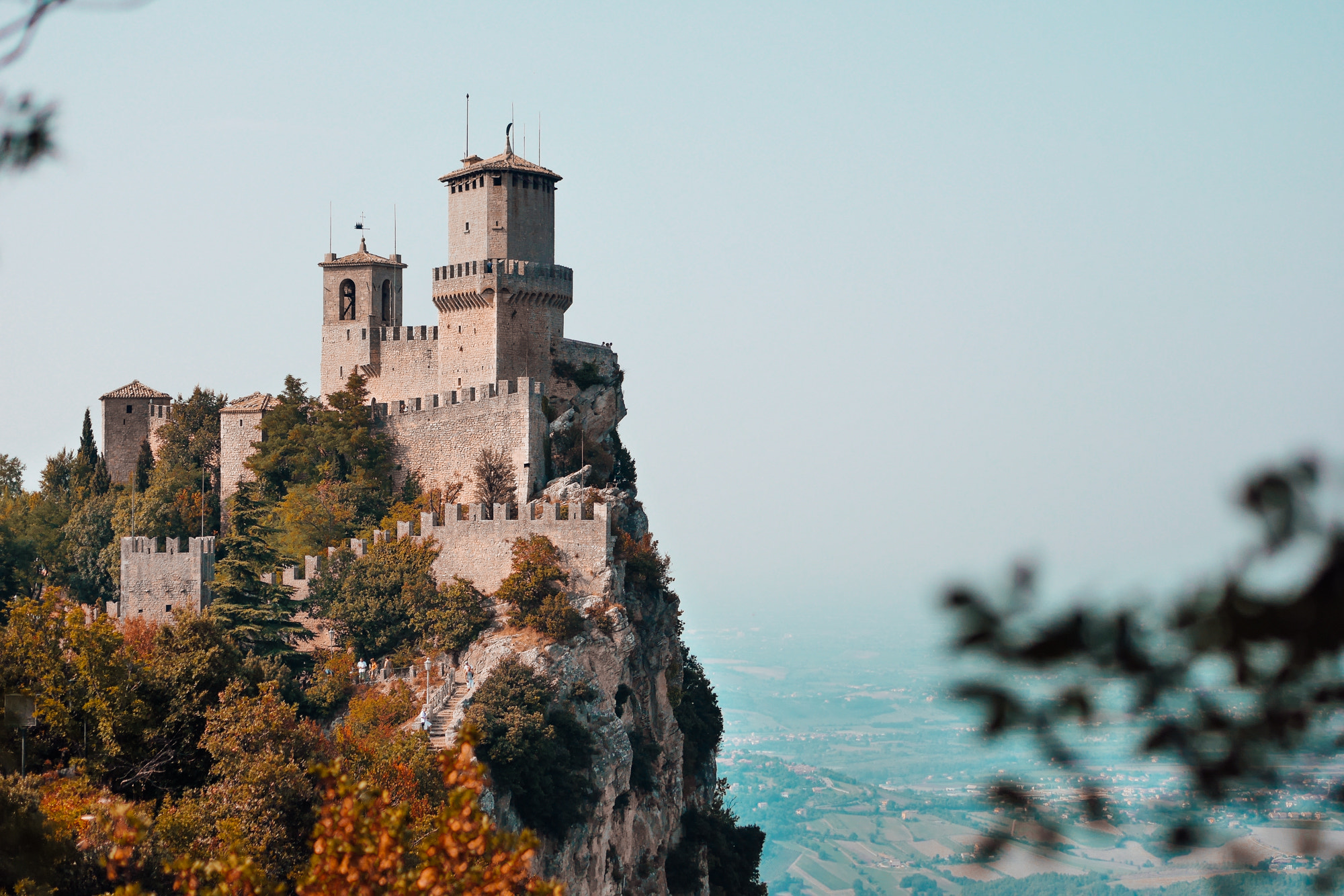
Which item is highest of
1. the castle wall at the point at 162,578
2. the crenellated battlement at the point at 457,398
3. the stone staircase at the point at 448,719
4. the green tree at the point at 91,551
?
the crenellated battlement at the point at 457,398

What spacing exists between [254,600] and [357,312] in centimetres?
1430

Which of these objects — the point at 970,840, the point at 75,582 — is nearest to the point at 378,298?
the point at 75,582

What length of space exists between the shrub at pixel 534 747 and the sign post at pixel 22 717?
9754mm

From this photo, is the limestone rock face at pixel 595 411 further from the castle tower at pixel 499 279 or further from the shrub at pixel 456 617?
the shrub at pixel 456 617

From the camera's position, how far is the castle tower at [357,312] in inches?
1903

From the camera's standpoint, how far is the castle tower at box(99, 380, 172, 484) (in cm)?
5134

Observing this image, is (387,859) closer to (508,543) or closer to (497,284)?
(508,543)

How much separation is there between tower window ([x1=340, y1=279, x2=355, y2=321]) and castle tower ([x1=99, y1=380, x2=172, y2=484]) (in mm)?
7570

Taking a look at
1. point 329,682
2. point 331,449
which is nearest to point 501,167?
point 331,449

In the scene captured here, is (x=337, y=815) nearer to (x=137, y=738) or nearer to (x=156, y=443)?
(x=137, y=738)

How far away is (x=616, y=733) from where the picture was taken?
36.6m

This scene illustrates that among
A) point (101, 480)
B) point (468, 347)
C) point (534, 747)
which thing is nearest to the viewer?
point (534, 747)

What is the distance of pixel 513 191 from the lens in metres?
47.1

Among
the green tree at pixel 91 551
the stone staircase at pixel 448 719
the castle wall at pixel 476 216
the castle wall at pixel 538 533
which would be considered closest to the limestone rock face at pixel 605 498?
the castle wall at pixel 538 533
